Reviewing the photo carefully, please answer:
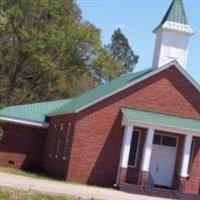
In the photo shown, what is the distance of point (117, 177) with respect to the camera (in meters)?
36.1

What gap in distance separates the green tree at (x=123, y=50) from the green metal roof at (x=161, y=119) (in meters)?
55.6

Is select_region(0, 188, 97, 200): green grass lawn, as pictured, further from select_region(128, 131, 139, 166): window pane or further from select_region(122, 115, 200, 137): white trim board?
select_region(128, 131, 139, 166): window pane

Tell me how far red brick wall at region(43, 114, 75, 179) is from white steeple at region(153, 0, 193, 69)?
6.17m

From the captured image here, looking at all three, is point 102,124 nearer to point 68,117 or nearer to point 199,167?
point 68,117

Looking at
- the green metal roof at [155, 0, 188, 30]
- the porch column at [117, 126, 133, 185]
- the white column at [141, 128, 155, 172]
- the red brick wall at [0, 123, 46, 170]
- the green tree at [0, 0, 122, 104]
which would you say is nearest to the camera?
the white column at [141, 128, 155, 172]

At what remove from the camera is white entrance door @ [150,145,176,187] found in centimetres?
3766

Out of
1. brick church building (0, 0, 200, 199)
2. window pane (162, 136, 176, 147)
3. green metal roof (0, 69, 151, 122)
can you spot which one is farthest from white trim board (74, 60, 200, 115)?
window pane (162, 136, 176, 147)

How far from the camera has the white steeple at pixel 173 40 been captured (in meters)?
39.2

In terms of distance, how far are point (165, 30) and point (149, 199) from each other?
12.2m

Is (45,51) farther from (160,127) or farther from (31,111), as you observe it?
(160,127)

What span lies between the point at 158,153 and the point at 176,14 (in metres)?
8.14

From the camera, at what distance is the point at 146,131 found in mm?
36438

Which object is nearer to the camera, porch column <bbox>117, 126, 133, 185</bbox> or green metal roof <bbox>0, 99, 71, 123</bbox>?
porch column <bbox>117, 126, 133, 185</bbox>

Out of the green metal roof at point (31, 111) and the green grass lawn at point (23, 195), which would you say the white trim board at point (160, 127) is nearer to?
the green metal roof at point (31, 111)
